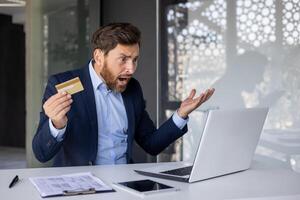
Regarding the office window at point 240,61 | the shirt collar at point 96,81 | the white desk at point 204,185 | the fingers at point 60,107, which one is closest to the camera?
the white desk at point 204,185

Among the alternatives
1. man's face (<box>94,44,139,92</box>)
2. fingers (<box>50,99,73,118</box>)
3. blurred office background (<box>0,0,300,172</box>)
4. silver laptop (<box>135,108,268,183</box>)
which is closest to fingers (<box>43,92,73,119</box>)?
fingers (<box>50,99,73,118</box>)

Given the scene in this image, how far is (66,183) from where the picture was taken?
1519mm

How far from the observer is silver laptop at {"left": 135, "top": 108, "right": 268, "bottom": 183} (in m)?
1.52

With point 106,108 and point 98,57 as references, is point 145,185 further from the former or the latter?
point 98,57

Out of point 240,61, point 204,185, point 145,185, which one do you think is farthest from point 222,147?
point 240,61

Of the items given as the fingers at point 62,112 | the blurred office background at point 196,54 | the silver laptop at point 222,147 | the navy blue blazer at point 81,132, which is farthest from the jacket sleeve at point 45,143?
the blurred office background at point 196,54

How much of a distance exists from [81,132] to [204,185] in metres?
0.71

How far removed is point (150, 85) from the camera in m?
3.97

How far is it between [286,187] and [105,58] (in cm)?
99

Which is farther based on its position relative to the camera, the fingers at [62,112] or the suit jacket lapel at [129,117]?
the suit jacket lapel at [129,117]

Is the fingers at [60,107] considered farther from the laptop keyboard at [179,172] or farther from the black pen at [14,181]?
the laptop keyboard at [179,172]

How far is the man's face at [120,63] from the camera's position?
6.79 feet

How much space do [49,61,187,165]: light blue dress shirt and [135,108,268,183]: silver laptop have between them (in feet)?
1.08

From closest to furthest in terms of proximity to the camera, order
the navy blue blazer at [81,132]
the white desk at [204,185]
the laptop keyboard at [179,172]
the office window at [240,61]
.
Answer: the white desk at [204,185] → the laptop keyboard at [179,172] → the navy blue blazer at [81,132] → the office window at [240,61]
